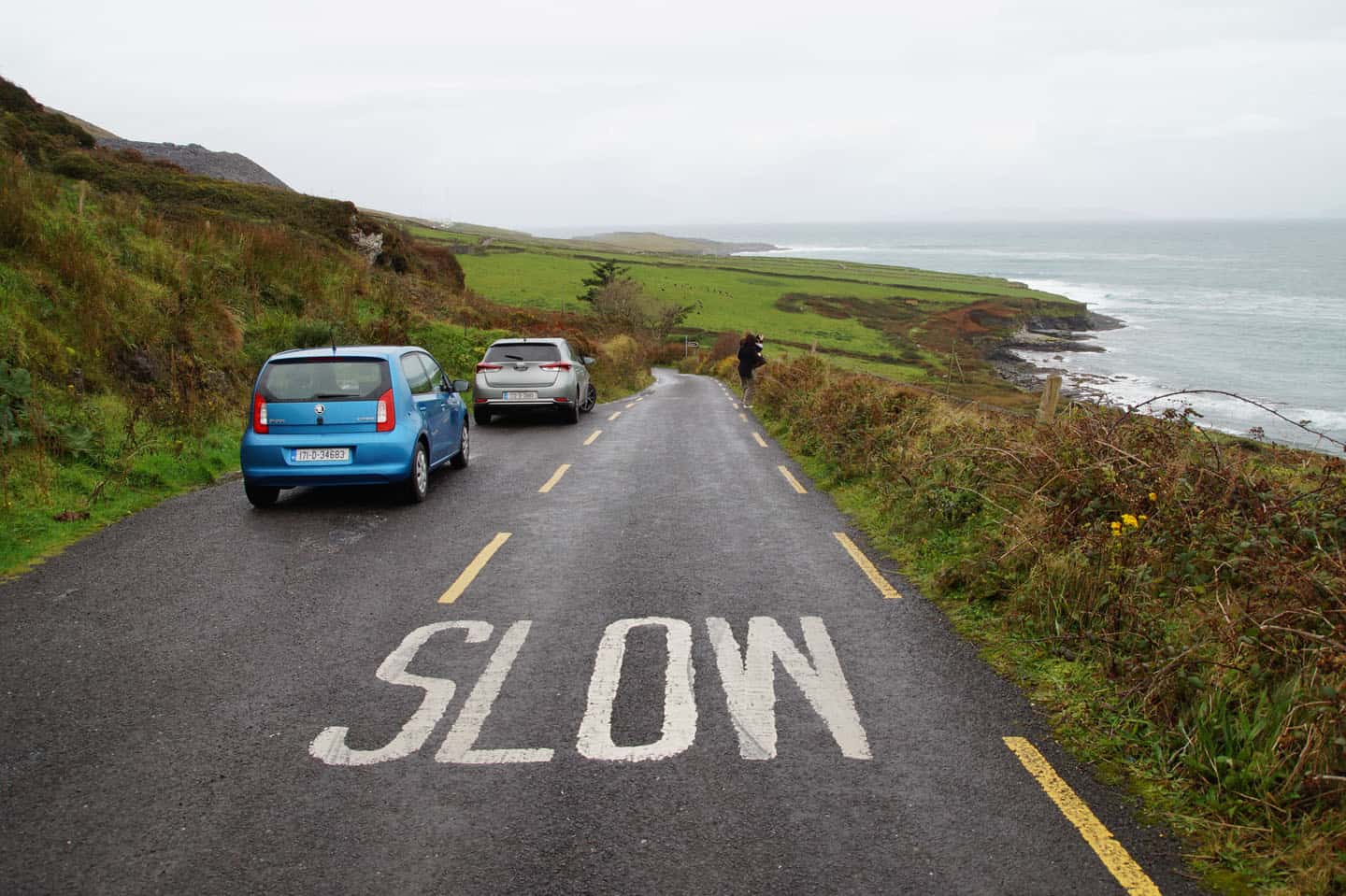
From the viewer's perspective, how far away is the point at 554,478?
1201 centimetres

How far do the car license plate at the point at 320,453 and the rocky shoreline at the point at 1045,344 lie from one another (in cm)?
4607

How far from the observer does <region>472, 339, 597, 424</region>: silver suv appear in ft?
60.4

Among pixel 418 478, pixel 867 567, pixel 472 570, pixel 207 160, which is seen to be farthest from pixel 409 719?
pixel 207 160

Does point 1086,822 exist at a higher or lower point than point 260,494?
higher

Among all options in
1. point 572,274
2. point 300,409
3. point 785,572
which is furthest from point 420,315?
point 572,274

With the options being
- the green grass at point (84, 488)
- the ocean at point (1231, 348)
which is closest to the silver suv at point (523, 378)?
the green grass at point (84, 488)

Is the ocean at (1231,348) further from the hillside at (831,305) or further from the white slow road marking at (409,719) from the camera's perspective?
the hillside at (831,305)

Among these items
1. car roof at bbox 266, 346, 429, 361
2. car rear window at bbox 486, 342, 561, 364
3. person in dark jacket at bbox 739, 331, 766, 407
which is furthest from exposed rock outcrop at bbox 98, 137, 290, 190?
car roof at bbox 266, 346, 429, 361

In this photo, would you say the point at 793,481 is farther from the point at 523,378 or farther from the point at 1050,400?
the point at 523,378

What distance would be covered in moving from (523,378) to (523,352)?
0.65 m

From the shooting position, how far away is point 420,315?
90.7 feet

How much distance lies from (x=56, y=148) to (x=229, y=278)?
46.7ft

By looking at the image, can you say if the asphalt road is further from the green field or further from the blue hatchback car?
the green field

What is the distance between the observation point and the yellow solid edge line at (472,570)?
6.66 meters
